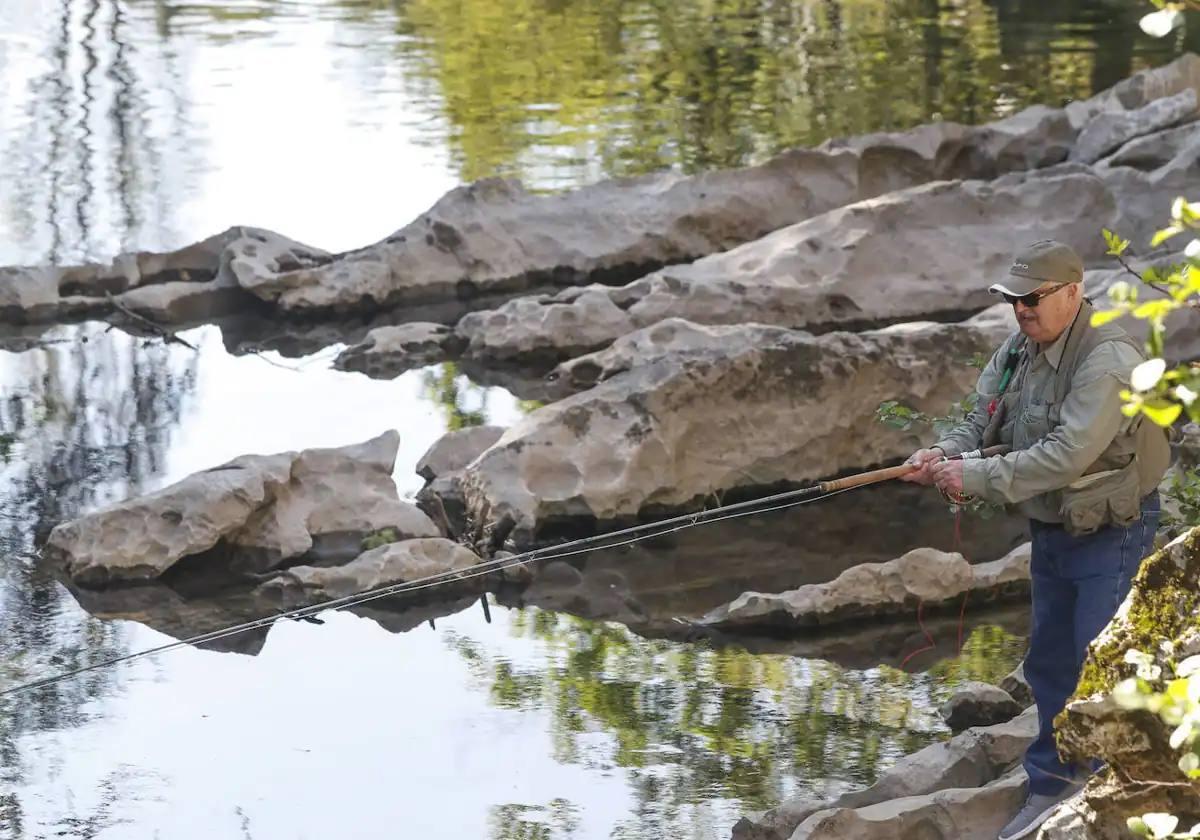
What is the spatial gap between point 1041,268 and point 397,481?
495 cm

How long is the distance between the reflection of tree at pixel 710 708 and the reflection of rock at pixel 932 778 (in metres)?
0.38

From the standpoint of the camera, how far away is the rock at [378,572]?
7695 mm

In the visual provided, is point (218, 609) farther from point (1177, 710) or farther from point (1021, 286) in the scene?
point (1177, 710)

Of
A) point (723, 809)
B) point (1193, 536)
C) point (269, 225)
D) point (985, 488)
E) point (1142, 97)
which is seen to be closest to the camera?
point (1193, 536)

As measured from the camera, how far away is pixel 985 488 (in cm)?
483

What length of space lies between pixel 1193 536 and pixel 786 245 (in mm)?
8384

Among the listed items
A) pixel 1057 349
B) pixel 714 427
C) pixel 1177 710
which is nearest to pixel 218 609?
pixel 714 427

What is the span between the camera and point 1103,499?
480 centimetres

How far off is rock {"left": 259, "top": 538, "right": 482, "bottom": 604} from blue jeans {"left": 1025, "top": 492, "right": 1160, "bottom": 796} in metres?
3.11

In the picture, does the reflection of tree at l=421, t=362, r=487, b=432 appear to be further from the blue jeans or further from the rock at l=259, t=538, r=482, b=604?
the blue jeans

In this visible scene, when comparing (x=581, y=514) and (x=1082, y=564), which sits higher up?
(x=1082, y=564)

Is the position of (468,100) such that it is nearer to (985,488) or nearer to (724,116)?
(724,116)

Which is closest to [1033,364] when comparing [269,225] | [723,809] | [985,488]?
[985,488]

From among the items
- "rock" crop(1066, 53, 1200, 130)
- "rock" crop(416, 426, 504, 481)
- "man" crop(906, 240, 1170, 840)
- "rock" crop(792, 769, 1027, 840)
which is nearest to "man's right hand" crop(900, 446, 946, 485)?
"man" crop(906, 240, 1170, 840)
